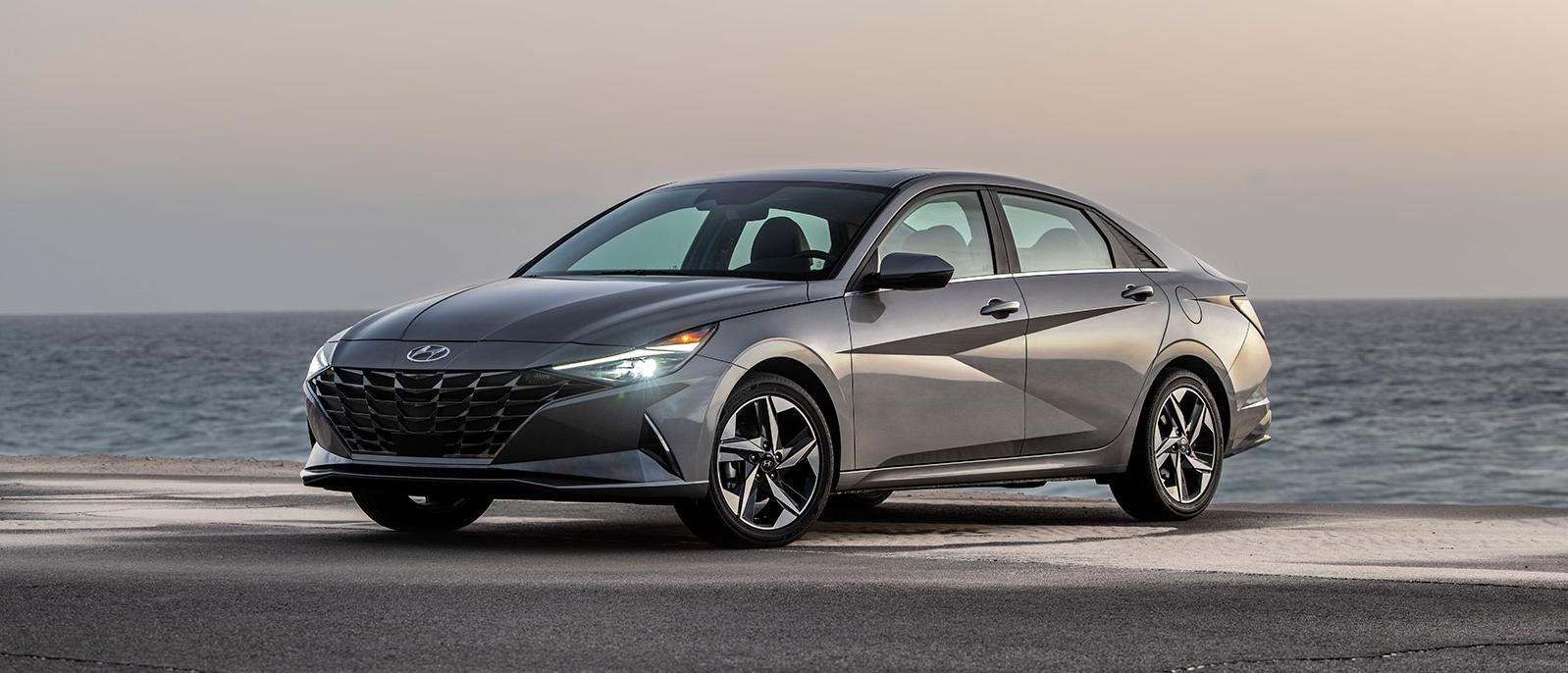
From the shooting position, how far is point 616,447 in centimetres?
828

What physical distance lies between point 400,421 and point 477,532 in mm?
1454

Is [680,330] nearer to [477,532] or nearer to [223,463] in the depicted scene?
[477,532]

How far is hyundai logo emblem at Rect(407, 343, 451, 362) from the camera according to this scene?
8461 millimetres

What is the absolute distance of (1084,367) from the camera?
10219mm

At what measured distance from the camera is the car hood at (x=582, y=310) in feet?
27.6

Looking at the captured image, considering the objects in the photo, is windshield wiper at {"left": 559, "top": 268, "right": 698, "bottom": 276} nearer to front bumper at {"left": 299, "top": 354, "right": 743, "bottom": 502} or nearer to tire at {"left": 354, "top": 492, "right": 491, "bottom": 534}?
front bumper at {"left": 299, "top": 354, "right": 743, "bottom": 502}

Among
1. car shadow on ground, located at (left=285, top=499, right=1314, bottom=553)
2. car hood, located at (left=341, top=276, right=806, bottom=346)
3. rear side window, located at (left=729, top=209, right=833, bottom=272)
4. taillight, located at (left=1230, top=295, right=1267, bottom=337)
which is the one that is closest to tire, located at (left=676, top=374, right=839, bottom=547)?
car shadow on ground, located at (left=285, top=499, right=1314, bottom=553)

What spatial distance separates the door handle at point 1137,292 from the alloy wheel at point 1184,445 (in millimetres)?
518

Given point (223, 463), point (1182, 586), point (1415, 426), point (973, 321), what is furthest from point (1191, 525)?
point (1415, 426)

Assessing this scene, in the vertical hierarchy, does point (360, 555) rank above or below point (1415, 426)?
above

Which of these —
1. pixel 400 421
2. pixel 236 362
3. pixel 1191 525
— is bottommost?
pixel 236 362

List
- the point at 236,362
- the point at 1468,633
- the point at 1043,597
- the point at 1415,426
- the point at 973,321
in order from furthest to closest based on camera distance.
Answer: the point at 236,362
the point at 1415,426
the point at 973,321
the point at 1043,597
the point at 1468,633

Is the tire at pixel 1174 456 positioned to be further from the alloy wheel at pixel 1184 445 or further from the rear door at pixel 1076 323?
the rear door at pixel 1076 323

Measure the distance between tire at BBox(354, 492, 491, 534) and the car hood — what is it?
3.37ft
